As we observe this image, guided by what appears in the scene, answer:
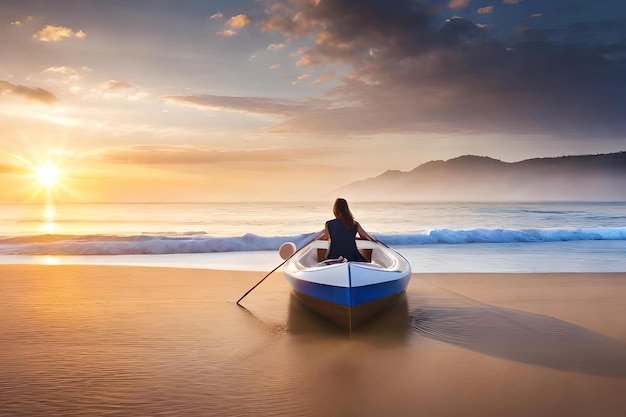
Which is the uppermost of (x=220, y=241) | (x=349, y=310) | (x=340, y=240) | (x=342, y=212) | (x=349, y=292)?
(x=342, y=212)

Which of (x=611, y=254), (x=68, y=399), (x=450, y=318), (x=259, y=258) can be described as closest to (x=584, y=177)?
(x=611, y=254)

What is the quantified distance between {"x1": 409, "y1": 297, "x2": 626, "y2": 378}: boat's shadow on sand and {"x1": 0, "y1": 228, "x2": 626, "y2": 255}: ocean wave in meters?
9.24

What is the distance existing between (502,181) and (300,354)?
201 feet

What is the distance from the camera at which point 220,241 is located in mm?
14969

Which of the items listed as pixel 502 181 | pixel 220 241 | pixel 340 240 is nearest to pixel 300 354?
pixel 340 240

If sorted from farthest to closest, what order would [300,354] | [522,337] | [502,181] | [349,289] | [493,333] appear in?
[502,181]
[493,333]
[522,337]
[349,289]
[300,354]

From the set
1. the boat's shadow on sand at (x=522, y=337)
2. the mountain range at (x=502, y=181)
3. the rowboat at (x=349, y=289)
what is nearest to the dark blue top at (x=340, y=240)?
the rowboat at (x=349, y=289)

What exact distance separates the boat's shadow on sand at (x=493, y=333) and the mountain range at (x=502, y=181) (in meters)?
54.8

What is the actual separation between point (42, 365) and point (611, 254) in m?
12.5

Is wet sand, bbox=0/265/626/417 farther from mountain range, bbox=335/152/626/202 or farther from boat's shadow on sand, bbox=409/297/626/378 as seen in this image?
mountain range, bbox=335/152/626/202

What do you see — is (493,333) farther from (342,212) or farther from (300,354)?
(342,212)

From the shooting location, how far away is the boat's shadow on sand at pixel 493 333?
169 inches

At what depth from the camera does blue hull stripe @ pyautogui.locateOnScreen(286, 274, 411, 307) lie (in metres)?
4.91

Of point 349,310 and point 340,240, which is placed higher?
point 340,240
